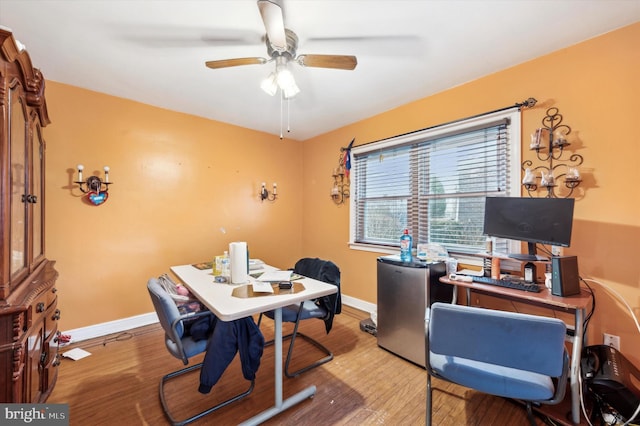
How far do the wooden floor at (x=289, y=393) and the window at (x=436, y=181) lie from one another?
127 cm

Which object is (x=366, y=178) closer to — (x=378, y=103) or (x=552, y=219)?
(x=378, y=103)

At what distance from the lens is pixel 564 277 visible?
1.62 metres

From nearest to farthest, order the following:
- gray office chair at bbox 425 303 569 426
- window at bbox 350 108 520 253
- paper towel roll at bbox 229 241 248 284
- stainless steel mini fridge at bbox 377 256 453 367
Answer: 1. gray office chair at bbox 425 303 569 426
2. paper towel roll at bbox 229 241 248 284
3. stainless steel mini fridge at bbox 377 256 453 367
4. window at bbox 350 108 520 253

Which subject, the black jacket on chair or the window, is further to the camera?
the window

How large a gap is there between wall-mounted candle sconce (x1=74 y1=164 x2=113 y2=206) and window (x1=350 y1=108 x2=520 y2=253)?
9.25 ft

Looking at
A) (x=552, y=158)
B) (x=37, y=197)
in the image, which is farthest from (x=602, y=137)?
(x=37, y=197)

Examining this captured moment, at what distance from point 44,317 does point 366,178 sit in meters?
3.21

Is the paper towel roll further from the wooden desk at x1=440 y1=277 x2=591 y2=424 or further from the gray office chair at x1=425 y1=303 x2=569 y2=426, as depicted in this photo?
the wooden desk at x1=440 y1=277 x2=591 y2=424

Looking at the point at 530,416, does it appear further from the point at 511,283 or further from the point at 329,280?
Result: the point at 329,280

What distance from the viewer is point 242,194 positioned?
3.70 metres

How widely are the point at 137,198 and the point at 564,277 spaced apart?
12.7ft

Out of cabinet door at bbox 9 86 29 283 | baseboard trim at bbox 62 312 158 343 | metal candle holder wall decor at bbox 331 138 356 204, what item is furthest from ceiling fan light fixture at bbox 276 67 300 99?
baseboard trim at bbox 62 312 158 343

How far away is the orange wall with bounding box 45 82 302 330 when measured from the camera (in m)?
2.53

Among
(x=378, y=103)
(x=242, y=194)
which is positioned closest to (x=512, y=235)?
(x=378, y=103)
